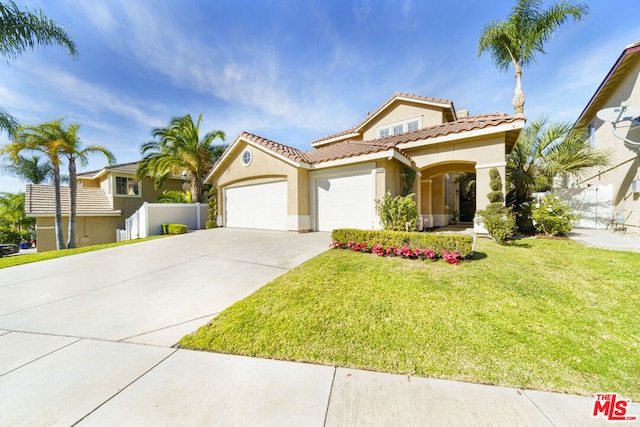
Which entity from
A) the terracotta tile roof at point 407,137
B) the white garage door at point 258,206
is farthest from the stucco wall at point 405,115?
the white garage door at point 258,206

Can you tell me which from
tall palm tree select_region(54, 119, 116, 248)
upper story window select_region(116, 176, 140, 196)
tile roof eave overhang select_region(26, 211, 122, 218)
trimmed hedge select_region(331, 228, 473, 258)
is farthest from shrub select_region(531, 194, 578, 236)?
tile roof eave overhang select_region(26, 211, 122, 218)

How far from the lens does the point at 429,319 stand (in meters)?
3.43

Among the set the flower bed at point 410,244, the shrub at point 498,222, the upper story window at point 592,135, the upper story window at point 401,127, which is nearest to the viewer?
the flower bed at point 410,244

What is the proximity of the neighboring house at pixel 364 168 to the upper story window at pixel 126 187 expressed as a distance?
375 inches

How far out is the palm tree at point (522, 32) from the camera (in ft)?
36.3

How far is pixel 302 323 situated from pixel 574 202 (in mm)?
16632

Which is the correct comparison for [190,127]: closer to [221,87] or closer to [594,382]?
[221,87]

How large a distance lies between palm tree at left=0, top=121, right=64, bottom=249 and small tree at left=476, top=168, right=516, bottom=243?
21974 millimetres

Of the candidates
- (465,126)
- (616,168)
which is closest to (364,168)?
(465,126)

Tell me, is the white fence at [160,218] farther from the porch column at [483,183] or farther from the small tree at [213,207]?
the porch column at [483,183]

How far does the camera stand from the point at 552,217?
8109mm

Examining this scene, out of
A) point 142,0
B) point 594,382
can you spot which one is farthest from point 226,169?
point 594,382

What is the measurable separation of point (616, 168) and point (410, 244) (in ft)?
43.5

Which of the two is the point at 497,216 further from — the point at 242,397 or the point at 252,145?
the point at 252,145
